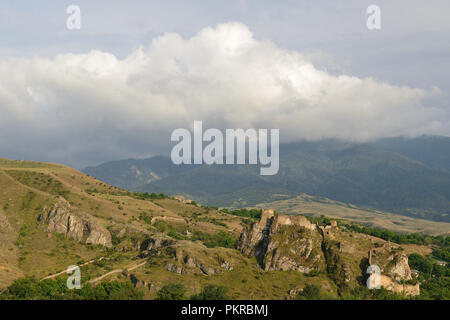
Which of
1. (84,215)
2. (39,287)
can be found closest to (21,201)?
(84,215)

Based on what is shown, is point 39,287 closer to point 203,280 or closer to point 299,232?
point 203,280

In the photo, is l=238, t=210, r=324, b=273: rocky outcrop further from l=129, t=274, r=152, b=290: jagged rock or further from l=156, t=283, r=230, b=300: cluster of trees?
l=129, t=274, r=152, b=290: jagged rock

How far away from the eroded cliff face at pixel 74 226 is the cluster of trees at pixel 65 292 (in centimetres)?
4975

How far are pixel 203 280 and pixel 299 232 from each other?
32526mm

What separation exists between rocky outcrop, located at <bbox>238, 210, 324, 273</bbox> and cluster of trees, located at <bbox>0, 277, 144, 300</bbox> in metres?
38.3

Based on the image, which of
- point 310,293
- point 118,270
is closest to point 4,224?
point 118,270

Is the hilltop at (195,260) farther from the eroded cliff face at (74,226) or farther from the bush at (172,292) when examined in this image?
the bush at (172,292)

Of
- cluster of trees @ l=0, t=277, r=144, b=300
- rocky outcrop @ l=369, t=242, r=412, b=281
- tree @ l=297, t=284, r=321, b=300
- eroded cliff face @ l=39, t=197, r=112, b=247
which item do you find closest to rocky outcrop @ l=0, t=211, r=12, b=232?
eroded cliff face @ l=39, t=197, r=112, b=247

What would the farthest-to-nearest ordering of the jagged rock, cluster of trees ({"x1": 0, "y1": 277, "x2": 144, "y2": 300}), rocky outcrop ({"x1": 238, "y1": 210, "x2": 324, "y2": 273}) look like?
rocky outcrop ({"x1": 238, "y1": 210, "x2": 324, "y2": 273}) → the jagged rock → cluster of trees ({"x1": 0, "y1": 277, "x2": 144, "y2": 300})

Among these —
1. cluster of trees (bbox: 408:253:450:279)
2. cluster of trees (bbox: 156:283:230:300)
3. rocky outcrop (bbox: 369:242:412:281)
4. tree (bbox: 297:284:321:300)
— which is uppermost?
rocky outcrop (bbox: 369:242:412:281)

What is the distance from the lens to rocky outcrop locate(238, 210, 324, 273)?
126 meters

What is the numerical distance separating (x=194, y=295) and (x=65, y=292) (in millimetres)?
30708

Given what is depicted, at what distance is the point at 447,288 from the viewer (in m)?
135

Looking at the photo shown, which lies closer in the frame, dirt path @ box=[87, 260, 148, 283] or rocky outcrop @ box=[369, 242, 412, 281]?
dirt path @ box=[87, 260, 148, 283]
